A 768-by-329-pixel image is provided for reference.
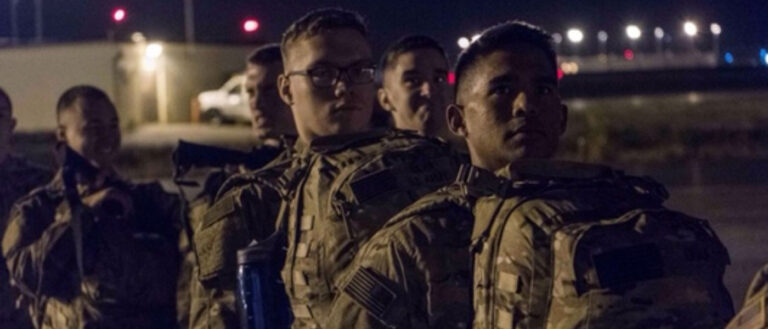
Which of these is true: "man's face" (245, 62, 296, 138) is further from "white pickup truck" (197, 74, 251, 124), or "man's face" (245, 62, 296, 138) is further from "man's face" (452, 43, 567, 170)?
"white pickup truck" (197, 74, 251, 124)

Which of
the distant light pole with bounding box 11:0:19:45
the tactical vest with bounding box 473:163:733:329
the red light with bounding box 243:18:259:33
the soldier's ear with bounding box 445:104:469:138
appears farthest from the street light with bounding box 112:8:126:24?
the tactical vest with bounding box 473:163:733:329

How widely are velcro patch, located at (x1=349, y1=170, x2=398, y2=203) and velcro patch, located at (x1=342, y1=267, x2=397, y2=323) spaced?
18.8 inches

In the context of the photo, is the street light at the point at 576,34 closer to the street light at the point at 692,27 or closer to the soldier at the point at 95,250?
the street light at the point at 692,27

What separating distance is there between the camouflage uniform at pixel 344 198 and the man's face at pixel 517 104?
462mm

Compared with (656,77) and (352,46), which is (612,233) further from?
(656,77)

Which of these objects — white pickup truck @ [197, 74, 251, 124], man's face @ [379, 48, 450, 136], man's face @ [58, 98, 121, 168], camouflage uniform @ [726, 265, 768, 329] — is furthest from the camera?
white pickup truck @ [197, 74, 251, 124]

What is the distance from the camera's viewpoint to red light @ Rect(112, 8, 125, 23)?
879 inches

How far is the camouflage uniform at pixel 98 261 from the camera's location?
491 cm

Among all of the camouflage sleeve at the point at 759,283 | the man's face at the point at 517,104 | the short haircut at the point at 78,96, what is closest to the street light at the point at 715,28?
the short haircut at the point at 78,96

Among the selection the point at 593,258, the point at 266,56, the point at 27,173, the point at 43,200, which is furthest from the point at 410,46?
the point at 593,258

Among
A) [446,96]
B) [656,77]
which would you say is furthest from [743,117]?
[446,96]

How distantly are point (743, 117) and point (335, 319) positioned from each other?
2298cm

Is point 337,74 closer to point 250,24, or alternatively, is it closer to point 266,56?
point 266,56

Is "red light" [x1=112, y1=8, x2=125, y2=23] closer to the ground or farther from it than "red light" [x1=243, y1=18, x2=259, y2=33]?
farther from it
